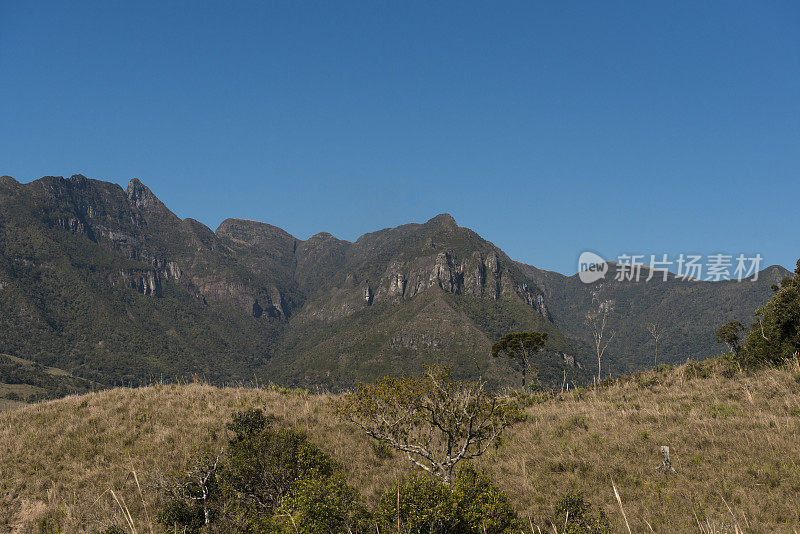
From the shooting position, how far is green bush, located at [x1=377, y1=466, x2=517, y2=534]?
9586mm

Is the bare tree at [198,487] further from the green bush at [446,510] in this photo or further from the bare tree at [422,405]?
the green bush at [446,510]

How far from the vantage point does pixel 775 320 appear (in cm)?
1984

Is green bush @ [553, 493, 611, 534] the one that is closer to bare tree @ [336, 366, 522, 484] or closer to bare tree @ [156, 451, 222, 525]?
bare tree @ [336, 366, 522, 484]

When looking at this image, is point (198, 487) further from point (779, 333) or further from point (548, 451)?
point (779, 333)

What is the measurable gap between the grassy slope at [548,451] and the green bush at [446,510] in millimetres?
2669

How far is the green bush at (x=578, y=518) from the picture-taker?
977 centimetres

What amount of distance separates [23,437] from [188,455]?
7.77 metres

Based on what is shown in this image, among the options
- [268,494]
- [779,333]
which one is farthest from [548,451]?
[779,333]

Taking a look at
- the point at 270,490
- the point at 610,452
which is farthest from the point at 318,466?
the point at 610,452

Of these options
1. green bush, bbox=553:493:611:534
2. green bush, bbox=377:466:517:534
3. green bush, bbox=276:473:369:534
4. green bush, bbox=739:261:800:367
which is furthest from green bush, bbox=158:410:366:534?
green bush, bbox=739:261:800:367

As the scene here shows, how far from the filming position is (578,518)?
35.4 feet

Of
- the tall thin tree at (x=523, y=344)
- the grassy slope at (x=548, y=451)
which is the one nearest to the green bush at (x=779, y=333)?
the grassy slope at (x=548, y=451)

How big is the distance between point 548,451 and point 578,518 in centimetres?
605

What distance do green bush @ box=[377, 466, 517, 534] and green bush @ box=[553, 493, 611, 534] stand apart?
1.37 meters
